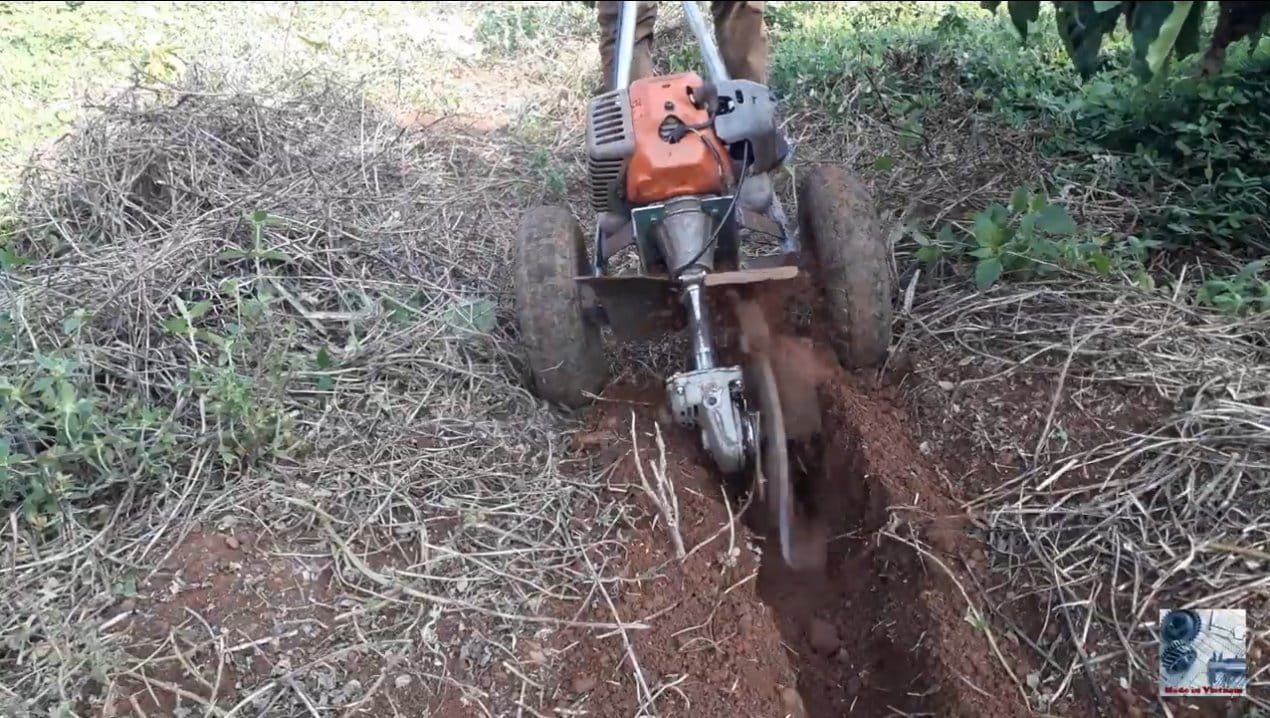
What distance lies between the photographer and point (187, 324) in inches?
120

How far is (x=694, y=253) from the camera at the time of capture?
2852 mm

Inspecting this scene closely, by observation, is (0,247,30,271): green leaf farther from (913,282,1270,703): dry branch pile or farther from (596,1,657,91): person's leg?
(913,282,1270,703): dry branch pile

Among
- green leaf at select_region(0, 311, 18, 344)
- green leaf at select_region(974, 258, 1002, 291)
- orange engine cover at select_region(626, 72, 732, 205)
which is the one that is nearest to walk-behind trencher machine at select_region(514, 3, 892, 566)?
orange engine cover at select_region(626, 72, 732, 205)

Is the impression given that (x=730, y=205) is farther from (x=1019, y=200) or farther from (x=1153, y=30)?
(x=1153, y=30)

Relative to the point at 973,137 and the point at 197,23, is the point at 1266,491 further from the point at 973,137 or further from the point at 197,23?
the point at 197,23

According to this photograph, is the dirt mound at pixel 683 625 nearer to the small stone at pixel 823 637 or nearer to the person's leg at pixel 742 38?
the small stone at pixel 823 637

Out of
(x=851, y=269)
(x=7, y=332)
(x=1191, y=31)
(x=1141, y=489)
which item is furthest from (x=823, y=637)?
(x=7, y=332)

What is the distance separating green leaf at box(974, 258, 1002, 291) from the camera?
3094mm

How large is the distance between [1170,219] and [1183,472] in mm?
1286

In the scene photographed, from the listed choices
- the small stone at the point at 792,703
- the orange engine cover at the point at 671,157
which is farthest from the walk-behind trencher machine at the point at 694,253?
the small stone at the point at 792,703

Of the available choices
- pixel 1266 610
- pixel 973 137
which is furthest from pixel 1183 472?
pixel 973 137

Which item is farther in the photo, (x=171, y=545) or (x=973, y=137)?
(x=973, y=137)

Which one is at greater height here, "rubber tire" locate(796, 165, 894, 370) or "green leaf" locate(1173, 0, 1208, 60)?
"green leaf" locate(1173, 0, 1208, 60)

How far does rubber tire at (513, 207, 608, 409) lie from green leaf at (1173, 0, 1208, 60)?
1.74 metres
